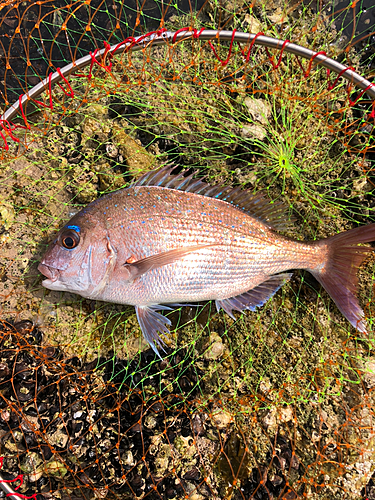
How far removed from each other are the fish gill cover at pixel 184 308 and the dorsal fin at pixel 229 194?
254 mm

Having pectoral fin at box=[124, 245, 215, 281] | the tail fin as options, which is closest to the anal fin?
the tail fin

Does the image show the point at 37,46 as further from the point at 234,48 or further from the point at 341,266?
the point at 341,266

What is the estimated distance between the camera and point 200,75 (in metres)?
2.82

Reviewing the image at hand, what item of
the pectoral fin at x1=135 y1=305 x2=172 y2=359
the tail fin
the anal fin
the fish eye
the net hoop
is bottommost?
the tail fin

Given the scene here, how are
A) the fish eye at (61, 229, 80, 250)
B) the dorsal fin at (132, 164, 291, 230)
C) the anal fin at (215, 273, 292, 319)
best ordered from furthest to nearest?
the anal fin at (215, 273, 292, 319)
the dorsal fin at (132, 164, 291, 230)
the fish eye at (61, 229, 80, 250)

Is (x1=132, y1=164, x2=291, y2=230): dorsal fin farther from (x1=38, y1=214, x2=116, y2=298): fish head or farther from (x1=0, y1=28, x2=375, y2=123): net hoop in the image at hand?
(x1=0, y1=28, x2=375, y2=123): net hoop

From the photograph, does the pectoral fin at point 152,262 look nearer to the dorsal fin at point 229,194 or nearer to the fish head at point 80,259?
the fish head at point 80,259

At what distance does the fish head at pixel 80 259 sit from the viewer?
2225 millimetres

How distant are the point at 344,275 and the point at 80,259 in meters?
2.11

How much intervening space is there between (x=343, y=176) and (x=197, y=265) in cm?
172

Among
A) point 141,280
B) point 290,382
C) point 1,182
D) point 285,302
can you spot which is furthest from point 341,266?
point 1,182

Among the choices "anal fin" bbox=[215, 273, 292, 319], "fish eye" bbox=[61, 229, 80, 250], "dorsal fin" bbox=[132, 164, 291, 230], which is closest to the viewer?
"fish eye" bbox=[61, 229, 80, 250]

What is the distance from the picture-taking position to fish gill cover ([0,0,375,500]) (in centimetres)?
250

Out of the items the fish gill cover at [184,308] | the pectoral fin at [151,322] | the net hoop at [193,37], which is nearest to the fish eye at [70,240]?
the fish gill cover at [184,308]
